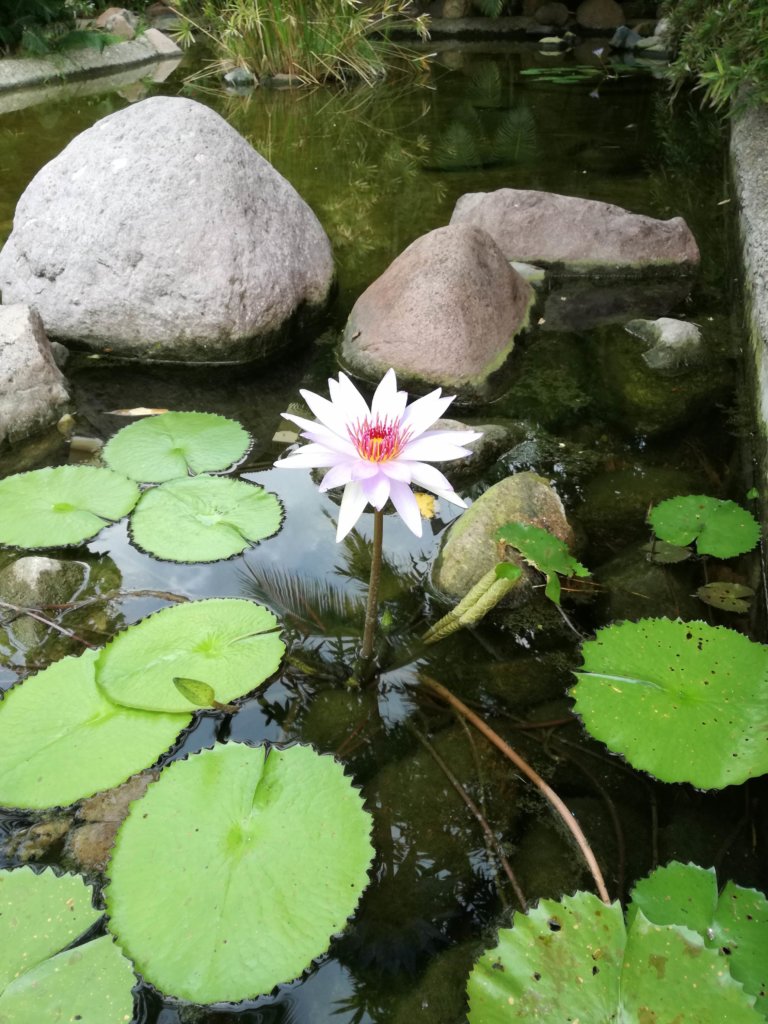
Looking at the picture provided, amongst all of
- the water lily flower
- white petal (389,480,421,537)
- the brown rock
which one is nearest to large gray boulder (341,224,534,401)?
the water lily flower

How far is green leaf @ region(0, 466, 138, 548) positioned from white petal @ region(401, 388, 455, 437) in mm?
1039

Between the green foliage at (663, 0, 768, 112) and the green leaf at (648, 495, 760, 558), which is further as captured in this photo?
the green foliage at (663, 0, 768, 112)

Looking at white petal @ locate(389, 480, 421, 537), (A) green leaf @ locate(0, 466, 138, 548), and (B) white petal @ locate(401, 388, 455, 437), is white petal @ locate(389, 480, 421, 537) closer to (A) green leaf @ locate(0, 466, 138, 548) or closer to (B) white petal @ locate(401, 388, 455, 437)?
(B) white petal @ locate(401, 388, 455, 437)

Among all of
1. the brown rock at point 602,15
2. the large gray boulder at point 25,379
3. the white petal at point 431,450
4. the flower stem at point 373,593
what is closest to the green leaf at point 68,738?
the flower stem at point 373,593

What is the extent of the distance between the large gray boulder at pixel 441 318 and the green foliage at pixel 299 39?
6.40 meters

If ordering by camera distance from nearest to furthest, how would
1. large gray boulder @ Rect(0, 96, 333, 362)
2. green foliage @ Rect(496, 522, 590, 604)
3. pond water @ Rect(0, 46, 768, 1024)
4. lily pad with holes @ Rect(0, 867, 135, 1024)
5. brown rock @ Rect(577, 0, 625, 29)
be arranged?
lily pad with holes @ Rect(0, 867, 135, 1024), pond water @ Rect(0, 46, 768, 1024), green foliage @ Rect(496, 522, 590, 604), large gray boulder @ Rect(0, 96, 333, 362), brown rock @ Rect(577, 0, 625, 29)

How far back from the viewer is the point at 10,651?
1832mm

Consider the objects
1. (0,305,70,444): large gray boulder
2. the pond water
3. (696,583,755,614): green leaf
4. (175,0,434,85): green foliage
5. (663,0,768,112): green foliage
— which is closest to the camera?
the pond water

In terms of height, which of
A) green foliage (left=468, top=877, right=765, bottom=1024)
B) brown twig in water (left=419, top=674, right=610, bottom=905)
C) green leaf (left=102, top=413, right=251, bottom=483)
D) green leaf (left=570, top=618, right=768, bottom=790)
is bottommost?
brown twig in water (left=419, top=674, right=610, bottom=905)

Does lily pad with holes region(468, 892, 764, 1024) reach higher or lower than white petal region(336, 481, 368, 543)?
lower

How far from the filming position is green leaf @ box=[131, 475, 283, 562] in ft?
6.63

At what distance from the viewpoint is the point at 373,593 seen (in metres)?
1.52

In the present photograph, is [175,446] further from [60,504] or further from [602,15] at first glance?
[602,15]

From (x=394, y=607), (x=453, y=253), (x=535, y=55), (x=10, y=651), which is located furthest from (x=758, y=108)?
(x=535, y=55)
